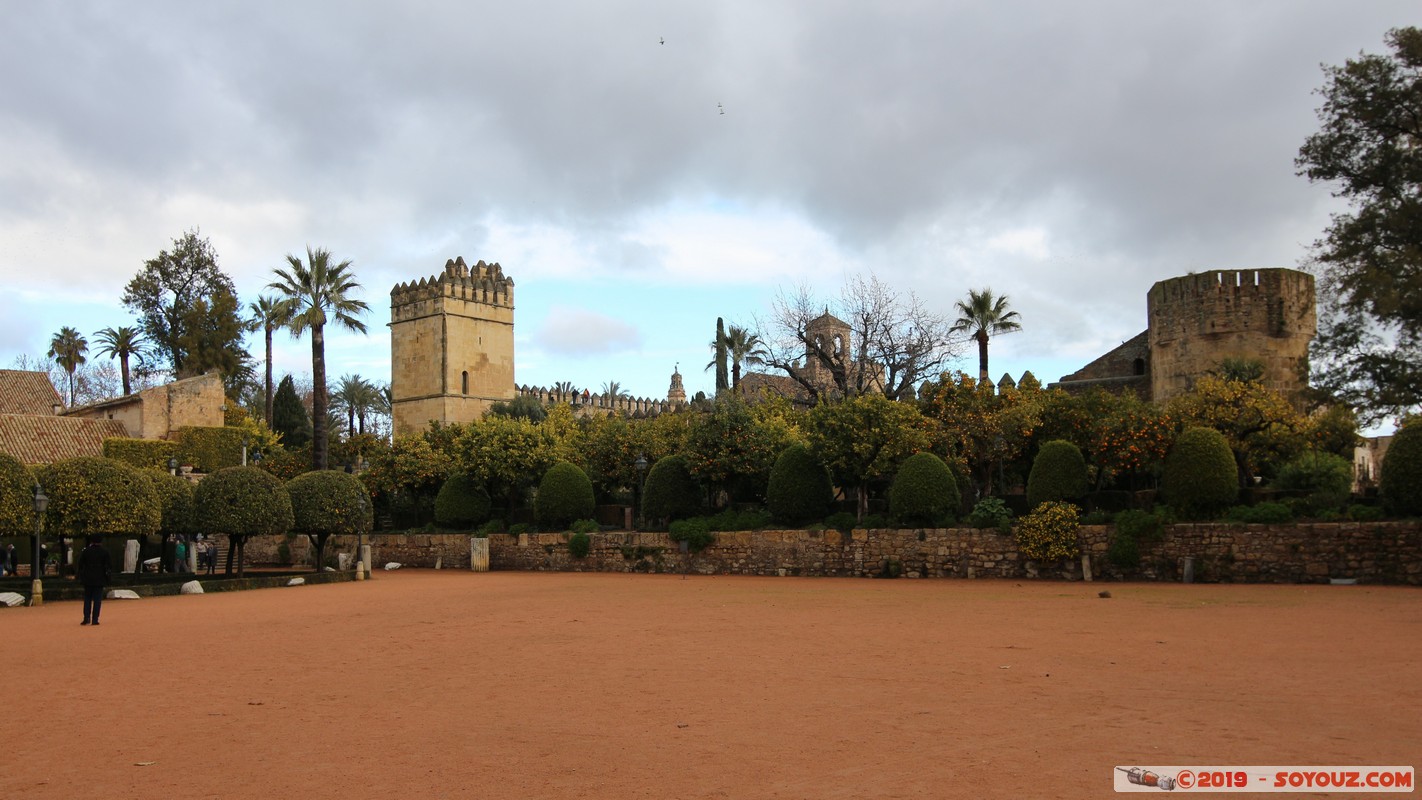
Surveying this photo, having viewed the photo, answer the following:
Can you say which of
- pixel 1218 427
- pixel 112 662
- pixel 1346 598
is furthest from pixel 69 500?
pixel 1218 427

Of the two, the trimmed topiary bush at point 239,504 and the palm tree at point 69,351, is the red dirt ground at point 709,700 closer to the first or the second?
the trimmed topiary bush at point 239,504

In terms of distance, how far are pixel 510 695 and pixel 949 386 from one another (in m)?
19.2

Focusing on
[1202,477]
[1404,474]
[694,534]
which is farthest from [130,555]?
[1404,474]

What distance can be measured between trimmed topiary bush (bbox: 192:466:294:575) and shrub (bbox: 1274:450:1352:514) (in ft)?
75.3

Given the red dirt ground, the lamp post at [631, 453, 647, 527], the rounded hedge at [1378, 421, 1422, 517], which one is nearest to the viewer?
the red dirt ground

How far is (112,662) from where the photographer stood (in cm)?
1178

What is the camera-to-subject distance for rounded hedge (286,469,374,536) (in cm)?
2708

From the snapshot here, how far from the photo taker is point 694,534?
27.5 m

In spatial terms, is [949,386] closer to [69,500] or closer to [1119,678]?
[1119,678]

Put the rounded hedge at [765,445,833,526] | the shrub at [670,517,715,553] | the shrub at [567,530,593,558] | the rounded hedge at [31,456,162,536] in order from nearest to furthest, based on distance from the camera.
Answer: the rounded hedge at [31,456,162,536] → the rounded hedge at [765,445,833,526] → the shrub at [670,517,715,553] → the shrub at [567,530,593,558]

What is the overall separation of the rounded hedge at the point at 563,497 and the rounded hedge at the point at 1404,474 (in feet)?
67.3

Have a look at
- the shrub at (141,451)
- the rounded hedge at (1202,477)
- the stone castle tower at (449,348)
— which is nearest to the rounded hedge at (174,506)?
the shrub at (141,451)

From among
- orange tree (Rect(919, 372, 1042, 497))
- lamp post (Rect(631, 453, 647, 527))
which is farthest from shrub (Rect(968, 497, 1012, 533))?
lamp post (Rect(631, 453, 647, 527))

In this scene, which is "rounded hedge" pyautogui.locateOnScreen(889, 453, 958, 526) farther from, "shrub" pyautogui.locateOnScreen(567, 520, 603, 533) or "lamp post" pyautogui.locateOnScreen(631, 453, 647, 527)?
"shrub" pyautogui.locateOnScreen(567, 520, 603, 533)
